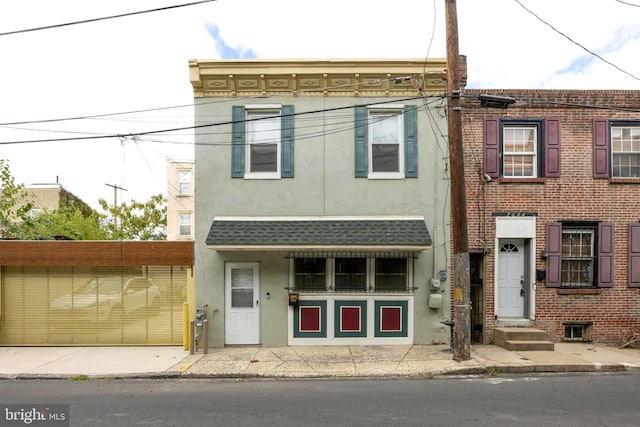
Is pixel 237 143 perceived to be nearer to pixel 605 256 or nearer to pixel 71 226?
pixel 605 256

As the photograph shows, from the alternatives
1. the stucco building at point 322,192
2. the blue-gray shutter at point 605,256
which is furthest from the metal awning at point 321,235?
the blue-gray shutter at point 605,256

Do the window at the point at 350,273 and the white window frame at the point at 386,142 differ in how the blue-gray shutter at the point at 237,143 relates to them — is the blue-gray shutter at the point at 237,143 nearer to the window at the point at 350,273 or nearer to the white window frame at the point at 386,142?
the white window frame at the point at 386,142

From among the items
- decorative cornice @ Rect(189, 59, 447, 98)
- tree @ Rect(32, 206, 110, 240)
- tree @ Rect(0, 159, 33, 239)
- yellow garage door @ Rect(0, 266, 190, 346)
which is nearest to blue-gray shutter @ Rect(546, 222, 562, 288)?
decorative cornice @ Rect(189, 59, 447, 98)

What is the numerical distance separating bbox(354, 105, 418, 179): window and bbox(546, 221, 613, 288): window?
4061mm

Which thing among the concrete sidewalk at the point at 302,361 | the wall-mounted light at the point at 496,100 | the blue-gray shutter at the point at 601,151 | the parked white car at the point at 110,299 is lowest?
the concrete sidewalk at the point at 302,361

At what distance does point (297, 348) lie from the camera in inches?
346

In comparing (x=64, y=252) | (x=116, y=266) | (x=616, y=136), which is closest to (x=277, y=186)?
(x=116, y=266)

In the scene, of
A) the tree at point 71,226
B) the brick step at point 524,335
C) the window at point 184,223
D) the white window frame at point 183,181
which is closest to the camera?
the brick step at point 524,335

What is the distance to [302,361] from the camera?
308 inches

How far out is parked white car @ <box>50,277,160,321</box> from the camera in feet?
30.7

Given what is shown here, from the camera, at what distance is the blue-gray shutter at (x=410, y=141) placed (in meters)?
9.16

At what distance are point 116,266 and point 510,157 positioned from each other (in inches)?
425

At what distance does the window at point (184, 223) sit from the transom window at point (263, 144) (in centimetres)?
2370

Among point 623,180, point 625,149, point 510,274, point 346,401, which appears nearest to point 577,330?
point 510,274
